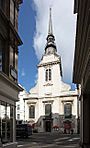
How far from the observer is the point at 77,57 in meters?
17.1

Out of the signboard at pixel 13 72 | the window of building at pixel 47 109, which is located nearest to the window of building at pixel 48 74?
the window of building at pixel 47 109

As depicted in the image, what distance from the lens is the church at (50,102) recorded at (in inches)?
2864

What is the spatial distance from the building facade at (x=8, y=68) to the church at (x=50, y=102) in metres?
52.0

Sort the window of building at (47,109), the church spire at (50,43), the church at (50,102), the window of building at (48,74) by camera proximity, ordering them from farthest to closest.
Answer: the church spire at (50,43) < the window of building at (48,74) < the window of building at (47,109) < the church at (50,102)

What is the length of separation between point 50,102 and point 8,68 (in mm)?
58110

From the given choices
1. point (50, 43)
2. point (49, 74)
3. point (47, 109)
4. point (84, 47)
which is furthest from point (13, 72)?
point (50, 43)

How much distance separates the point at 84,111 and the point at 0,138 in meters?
6.43

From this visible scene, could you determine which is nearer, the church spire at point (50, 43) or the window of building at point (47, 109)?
the window of building at point (47, 109)

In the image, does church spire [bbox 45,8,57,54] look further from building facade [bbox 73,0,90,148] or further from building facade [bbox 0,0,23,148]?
building facade [bbox 0,0,23,148]

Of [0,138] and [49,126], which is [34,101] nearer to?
[49,126]

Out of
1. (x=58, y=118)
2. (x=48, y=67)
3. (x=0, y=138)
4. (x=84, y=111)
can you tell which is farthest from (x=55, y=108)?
(x=0, y=138)

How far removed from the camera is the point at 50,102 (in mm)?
75625

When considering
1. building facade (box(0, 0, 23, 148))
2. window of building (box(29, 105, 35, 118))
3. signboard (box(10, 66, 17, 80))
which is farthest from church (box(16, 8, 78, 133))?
building facade (box(0, 0, 23, 148))

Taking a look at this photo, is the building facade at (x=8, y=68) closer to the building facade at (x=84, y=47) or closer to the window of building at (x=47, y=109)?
the building facade at (x=84, y=47)
